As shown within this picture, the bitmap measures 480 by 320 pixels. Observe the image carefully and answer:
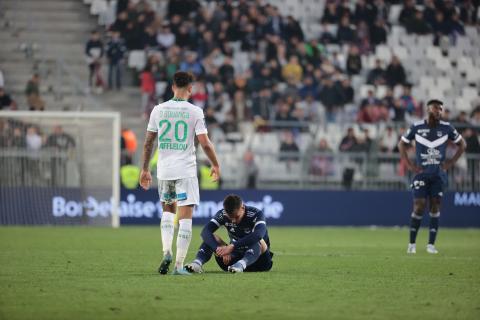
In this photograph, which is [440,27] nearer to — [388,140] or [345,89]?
[345,89]

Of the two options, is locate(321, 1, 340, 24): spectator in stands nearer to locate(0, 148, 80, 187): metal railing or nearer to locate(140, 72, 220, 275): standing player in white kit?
locate(0, 148, 80, 187): metal railing

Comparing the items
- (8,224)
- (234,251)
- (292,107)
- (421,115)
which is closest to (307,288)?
(234,251)

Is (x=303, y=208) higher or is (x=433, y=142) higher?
(x=433, y=142)

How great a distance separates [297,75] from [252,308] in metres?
22.7

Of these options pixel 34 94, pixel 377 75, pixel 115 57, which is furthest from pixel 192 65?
pixel 377 75

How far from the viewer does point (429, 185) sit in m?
17.5

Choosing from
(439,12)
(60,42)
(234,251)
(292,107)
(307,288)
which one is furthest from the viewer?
(439,12)

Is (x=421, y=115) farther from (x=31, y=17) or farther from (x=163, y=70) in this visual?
(x=31, y=17)

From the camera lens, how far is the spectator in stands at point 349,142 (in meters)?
27.8

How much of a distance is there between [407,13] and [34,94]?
13.0 metres

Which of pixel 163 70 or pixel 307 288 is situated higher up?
pixel 163 70

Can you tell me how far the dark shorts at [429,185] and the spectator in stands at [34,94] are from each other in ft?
42.8

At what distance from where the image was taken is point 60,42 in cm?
3197

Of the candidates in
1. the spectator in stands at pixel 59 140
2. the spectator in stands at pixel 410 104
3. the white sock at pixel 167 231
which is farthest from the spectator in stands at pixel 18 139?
the white sock at pixel 167 231
